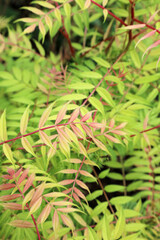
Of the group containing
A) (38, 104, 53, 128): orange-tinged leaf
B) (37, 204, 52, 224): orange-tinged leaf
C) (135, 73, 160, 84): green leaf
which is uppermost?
(135, 73, 160, 84): green leaf

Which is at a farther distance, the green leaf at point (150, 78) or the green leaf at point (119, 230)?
the green leaf at point (150, 78)

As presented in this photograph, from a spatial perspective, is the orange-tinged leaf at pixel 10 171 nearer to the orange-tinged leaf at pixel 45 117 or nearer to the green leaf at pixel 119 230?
the orange-tinged leaf at pixel 45 117


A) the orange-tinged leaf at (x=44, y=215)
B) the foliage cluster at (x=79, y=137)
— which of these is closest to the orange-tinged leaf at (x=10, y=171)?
the foliage cluster at (x=79, y=137)

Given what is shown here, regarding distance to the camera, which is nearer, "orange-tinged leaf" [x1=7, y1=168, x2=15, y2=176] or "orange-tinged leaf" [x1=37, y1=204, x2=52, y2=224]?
"orange-tinged leaf" [x1=37, y1=204, x2=52, y2=224]

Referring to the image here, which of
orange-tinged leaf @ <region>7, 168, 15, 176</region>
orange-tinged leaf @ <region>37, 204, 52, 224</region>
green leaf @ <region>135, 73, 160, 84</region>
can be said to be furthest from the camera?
green leaf @ <region>135, 73, 160, 84</region>

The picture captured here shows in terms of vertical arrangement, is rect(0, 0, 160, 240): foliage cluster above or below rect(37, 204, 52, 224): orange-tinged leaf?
above

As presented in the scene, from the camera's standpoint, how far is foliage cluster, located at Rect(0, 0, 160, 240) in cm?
85

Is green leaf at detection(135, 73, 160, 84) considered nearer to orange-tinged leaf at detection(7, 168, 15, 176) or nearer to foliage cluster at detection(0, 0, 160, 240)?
foliage cluster at detection(0, 0, 160, 240)

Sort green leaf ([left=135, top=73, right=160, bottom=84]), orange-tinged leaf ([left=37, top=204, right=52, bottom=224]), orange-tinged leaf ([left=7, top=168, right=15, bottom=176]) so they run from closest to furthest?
orange-tinged leaf ([left=37, top=204, right=52, bottom=224]) → orange-tinged leaf ([left=7, top=168, right=15, bottom=176]) → green leaf ([left=135, top=73, right=160, bottom=84])

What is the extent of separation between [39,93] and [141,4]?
901 millimetres

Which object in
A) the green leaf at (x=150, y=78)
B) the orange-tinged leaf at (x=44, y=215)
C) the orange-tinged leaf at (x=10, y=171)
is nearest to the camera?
the orange-tinged leaf at (x=44, y=215)

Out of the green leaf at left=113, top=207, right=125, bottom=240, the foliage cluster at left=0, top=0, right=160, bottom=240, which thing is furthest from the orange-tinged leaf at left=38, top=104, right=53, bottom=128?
the green leaf at left=113, top=207, right=125, bottom=240

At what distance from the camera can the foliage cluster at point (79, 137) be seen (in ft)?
2.79

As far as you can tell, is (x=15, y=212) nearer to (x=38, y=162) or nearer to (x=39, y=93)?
(x=38, y=162)
